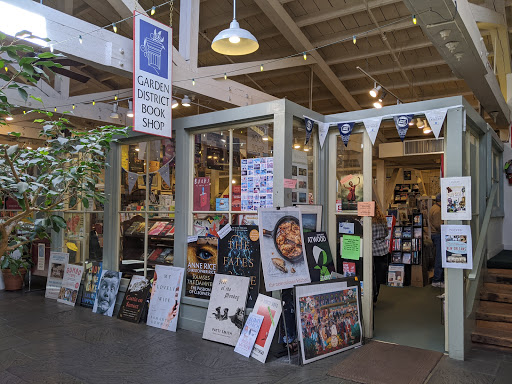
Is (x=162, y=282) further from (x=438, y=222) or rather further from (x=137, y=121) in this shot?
(x=438, y=222)

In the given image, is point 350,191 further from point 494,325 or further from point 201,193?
point 494,325

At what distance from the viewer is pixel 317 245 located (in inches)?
171

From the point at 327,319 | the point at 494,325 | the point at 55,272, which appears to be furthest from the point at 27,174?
the point at 494,325

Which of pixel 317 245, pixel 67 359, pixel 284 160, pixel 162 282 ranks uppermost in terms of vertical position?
pixel 284 160

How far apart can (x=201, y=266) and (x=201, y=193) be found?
88 cm

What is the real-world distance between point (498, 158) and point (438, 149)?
80.3 inches

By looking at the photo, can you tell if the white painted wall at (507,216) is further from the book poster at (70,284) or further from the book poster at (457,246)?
the book poster at (70,284)

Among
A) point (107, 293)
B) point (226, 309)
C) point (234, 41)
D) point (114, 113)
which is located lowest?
point (107, 293)

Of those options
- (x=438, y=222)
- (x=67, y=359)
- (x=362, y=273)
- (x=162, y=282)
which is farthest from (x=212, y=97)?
(x=438, y=222)

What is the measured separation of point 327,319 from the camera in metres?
4.00

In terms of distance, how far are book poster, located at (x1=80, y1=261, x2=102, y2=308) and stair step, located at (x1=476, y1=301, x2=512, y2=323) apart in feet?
16.3

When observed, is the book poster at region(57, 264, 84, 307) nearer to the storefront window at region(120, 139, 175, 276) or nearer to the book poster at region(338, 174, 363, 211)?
the storefront window at region(120, 139, 175, 276)

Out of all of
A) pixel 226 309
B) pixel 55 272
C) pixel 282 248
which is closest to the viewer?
pixel 282 248

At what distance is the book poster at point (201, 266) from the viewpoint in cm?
482
